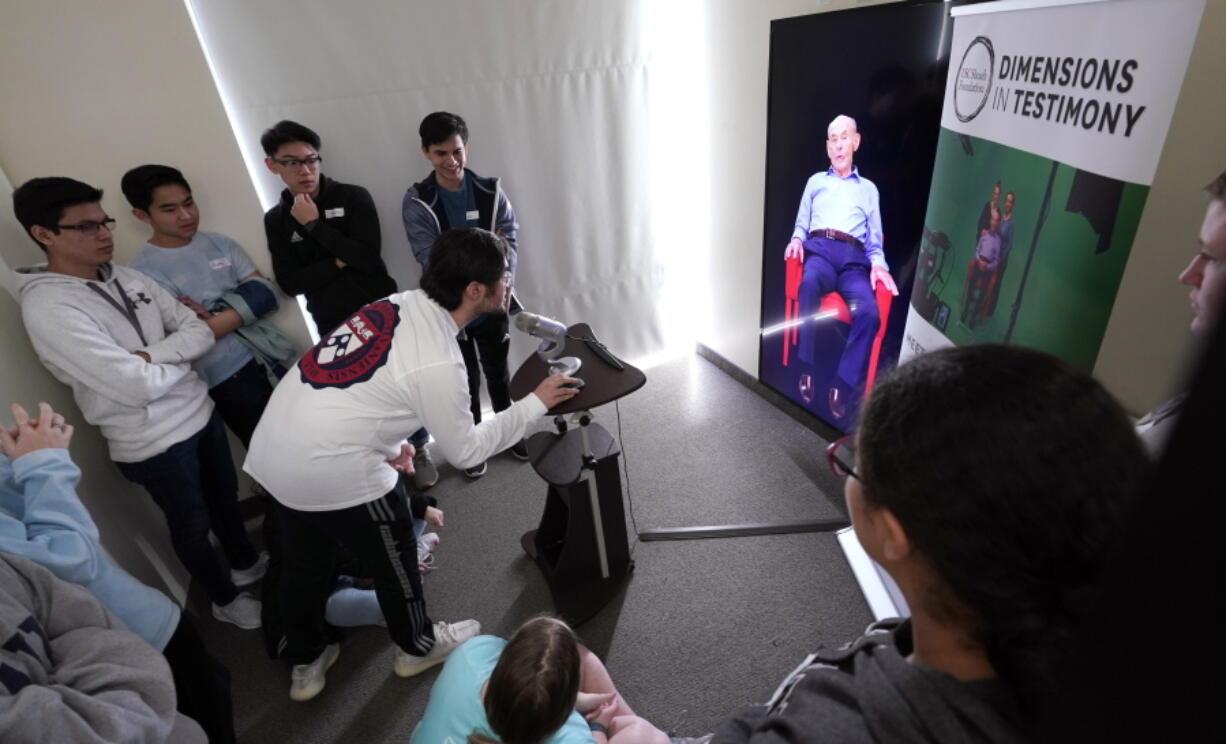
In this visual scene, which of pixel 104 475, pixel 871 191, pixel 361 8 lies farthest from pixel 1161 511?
pixel 361 8

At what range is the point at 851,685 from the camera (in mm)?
649

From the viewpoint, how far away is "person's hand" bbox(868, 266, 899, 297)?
7.72 feet

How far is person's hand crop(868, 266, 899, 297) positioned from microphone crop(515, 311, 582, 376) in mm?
1303

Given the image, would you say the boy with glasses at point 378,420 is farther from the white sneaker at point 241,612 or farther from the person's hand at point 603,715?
the person's hand at point 603,715

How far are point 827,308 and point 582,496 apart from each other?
1462mm

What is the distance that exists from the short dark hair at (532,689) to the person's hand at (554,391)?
0.68 meters

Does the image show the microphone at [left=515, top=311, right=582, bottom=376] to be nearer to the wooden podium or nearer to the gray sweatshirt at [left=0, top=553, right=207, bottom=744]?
the wooden podium

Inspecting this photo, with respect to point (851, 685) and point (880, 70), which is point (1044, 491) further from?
point (880, 70)

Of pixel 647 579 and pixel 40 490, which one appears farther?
pixel 647 579

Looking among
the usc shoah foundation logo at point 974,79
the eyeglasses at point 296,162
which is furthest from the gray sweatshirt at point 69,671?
the usc shoah foundation logo at point 974,79

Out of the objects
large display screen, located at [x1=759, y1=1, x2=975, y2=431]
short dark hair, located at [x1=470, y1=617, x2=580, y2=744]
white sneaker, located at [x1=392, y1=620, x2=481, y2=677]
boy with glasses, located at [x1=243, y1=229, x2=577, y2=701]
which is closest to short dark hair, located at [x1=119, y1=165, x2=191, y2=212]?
boy with glasses, located at [x1=243, y1=229, x2=577, y2=701]

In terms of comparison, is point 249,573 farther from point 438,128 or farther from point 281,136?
point 438,128

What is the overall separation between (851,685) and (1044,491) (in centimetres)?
29

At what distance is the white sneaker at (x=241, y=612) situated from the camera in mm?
2225
